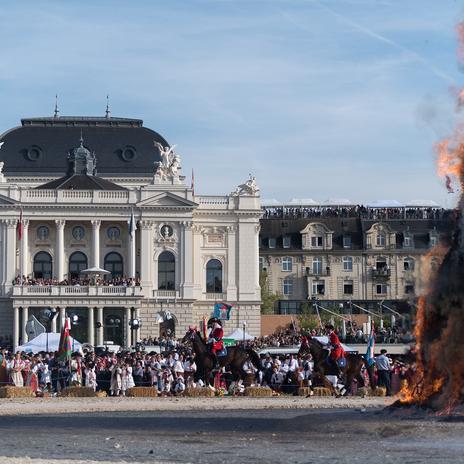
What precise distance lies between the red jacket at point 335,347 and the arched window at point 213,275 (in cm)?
7278

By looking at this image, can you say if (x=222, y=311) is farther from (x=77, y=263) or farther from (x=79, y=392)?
(x=79, y=392)

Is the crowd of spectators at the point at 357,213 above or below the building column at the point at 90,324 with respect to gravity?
above

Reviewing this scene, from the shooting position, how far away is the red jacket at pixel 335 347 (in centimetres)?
4159

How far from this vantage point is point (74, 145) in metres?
124

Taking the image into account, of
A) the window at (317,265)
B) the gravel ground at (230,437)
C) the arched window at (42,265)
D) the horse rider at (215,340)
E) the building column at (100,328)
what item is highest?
the window at (317,265)

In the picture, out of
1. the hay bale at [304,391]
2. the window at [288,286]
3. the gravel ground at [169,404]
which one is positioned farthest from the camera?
the window at [288,286]

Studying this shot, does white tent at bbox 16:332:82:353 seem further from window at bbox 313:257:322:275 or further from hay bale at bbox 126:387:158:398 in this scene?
window at bbox 313:257:322:275

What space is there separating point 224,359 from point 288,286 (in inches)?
3610

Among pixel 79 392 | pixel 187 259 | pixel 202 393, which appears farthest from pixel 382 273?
pixel 202 393

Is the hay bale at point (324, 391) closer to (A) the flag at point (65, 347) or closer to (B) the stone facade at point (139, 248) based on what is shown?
(A) the flag at point (65, 347)

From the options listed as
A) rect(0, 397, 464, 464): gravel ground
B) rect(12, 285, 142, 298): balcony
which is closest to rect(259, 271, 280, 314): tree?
rect(12, 285, 142, 298): balcony

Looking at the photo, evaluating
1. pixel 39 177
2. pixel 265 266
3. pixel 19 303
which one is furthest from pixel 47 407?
pixel 265 266

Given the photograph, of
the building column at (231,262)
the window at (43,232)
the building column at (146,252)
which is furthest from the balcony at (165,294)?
the window at (43,232)

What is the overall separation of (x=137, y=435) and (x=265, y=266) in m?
111
